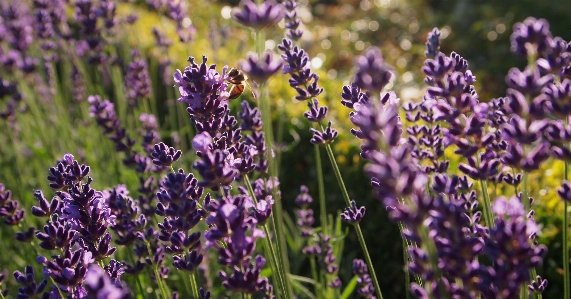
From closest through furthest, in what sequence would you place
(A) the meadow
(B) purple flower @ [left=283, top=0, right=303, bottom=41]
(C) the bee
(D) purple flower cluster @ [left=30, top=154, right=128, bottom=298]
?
(A) the meadow
(D) purple flower cluster @ [left=30, top=154, right=128, bottom=298]
(C) the bee
(B) purple flower @ [left=283, top=0, right=303, bottom=41]

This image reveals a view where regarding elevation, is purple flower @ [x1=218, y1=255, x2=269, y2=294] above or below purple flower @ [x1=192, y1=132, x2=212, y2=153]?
below

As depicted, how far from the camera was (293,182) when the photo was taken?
196 inches

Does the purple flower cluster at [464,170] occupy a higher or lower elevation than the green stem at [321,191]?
lower

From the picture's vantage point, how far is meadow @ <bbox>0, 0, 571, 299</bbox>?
128cm

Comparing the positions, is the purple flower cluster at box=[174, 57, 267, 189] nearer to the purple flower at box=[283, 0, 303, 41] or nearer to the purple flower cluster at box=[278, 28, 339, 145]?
the purple flower cluster at box=[278, 28, 339, 145]

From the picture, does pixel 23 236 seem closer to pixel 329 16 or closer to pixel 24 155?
→ pixel 24 155

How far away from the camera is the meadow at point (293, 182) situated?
4.20ft

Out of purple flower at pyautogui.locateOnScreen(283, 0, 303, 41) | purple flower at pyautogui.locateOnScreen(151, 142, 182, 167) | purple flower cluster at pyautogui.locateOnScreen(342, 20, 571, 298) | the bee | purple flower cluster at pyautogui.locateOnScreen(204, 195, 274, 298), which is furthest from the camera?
purple flower at pyautogui.locateOnScreen(283, 0, 303, 41)

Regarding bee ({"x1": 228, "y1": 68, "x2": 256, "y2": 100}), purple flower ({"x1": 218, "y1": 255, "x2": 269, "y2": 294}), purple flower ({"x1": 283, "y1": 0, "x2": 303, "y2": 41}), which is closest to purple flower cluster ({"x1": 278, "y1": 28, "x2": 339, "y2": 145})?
bee ({"x1": 228, "y1": 68, "x2": 256, "y2": 100})

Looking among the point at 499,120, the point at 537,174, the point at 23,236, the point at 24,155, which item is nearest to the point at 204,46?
the point at 24,155

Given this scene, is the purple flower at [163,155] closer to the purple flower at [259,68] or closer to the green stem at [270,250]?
the green stem at [270,250]

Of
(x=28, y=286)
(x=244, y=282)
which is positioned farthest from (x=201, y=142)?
(x=28, y=286)

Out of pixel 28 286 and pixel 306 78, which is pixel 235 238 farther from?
pixel 28 286

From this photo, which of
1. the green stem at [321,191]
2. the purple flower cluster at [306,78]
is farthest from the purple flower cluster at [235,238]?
the green stem at [321,191]
